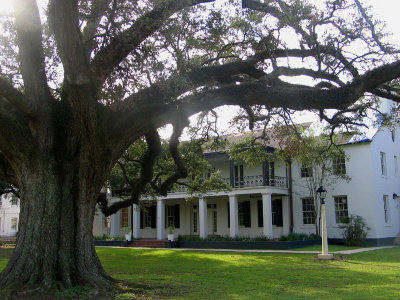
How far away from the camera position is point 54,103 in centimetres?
880

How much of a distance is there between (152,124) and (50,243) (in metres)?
3.28

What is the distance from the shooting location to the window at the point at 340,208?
2567cm

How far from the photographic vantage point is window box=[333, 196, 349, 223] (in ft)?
84.2

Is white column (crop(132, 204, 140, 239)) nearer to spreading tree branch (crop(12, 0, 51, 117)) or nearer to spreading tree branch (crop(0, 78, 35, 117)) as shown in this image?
spreading tree branch (crop(12, 0, 51, 117))

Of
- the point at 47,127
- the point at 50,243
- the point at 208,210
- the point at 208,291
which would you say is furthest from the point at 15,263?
the point at 208,210

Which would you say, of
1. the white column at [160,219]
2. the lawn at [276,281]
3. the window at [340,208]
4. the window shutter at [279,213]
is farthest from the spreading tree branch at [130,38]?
the white column at [160,219]

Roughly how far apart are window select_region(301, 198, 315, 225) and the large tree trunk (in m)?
20.0

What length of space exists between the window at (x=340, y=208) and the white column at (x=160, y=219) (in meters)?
11.9

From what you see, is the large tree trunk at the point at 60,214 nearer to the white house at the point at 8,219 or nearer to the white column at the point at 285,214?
the white column at the point at 285,214

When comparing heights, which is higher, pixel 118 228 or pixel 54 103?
pixel 54 103

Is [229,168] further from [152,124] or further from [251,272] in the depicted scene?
[152,124]

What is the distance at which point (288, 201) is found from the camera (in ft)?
90.1

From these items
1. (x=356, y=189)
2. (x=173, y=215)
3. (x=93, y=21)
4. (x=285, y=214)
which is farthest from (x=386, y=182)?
(x=93, y=21)

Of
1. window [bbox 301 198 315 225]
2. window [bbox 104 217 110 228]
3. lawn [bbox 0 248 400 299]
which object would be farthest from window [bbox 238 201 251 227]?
lawn [bbox 0 248 400 299]
